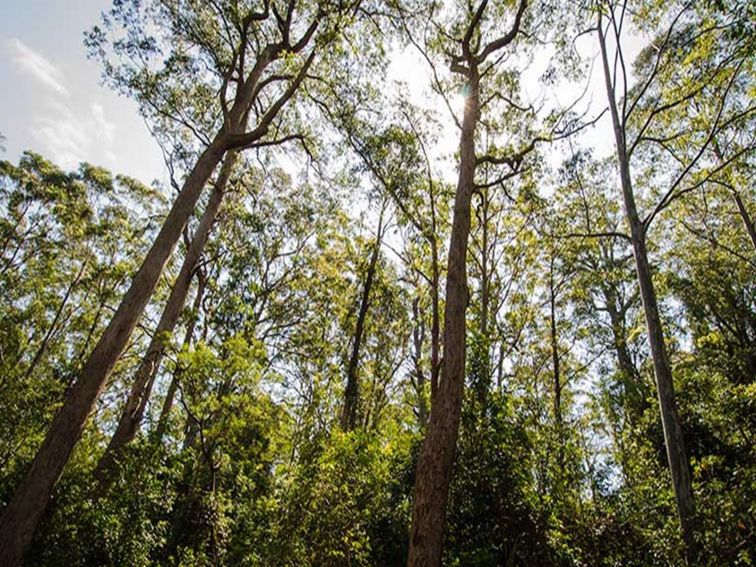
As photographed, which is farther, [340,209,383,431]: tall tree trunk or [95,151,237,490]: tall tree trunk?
[340,209,383,431]: tall tree trunk

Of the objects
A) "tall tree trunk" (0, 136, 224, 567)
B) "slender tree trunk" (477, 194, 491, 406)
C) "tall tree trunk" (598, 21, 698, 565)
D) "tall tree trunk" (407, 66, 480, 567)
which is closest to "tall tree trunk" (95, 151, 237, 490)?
"tall tree trunk" (0, 136, 224, 567)

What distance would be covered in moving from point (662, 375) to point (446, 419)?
3504 millimetres

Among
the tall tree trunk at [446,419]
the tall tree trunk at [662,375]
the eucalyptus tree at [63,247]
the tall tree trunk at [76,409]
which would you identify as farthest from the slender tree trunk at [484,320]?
the eucalyptus tree at [63,247]

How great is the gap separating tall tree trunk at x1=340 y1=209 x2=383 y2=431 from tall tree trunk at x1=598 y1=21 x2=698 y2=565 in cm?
626

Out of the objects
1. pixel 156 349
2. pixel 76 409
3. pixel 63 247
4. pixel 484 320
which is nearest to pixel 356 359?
pixel 484 320

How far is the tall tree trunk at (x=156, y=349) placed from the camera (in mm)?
6387

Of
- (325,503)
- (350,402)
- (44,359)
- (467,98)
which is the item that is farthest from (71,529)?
(44,359)

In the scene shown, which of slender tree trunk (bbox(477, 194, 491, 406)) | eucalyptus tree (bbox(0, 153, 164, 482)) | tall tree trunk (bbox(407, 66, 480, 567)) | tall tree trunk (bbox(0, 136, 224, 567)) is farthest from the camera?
eucalyptus tree (bbox(0, 153, 164, 482))

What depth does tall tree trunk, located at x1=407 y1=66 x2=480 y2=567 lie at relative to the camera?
446 centimetres

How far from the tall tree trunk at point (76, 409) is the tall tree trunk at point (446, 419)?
14.1 feet

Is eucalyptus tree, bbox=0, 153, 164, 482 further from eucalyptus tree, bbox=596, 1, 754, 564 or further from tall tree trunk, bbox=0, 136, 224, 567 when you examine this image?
eucalyptus tree, bbox=596, 1, 754, 564

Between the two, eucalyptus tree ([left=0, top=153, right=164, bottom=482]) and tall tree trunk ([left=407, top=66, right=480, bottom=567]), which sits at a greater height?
eucalyptus tree ([left=0, top=153, right=164, bottom=482])

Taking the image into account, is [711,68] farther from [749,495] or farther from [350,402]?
[350,402]

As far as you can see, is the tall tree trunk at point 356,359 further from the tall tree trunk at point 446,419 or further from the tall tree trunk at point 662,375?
the tall tree trunk at point 662,375
